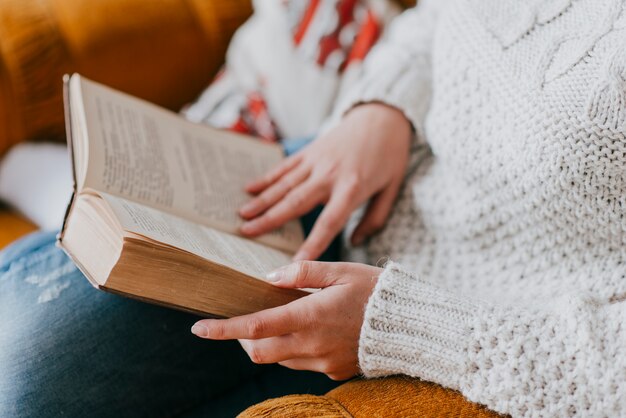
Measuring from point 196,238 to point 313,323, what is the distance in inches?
5.6

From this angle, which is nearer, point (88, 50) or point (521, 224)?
point (521, 224)

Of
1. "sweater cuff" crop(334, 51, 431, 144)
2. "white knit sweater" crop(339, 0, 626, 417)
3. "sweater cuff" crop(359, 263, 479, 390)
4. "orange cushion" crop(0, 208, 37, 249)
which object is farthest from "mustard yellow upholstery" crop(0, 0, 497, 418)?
"sweater cuff" crop(359, 263, 479, 390)

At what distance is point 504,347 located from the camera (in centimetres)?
54

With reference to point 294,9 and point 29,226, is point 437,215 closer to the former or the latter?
point 294,9

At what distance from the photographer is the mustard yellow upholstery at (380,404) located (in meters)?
0.53

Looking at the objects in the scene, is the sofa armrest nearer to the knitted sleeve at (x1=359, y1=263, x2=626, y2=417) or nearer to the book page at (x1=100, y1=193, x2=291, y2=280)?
the book page at (x1=100, y1=193, x2=291, y2=280)

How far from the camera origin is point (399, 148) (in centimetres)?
77

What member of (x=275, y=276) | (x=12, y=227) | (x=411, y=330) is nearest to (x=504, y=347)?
(x=411, y=330)

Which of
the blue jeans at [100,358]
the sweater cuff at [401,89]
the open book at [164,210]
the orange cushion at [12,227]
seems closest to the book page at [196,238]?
the open book at [164,210]

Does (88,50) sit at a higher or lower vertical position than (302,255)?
higher

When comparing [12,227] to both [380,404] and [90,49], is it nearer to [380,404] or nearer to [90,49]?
[90,49]

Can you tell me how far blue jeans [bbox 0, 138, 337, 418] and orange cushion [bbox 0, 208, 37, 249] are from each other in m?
0.24

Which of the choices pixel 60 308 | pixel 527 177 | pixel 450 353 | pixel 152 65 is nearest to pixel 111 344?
pixel 60 308

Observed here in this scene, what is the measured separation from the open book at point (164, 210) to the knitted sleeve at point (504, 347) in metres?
0.11
